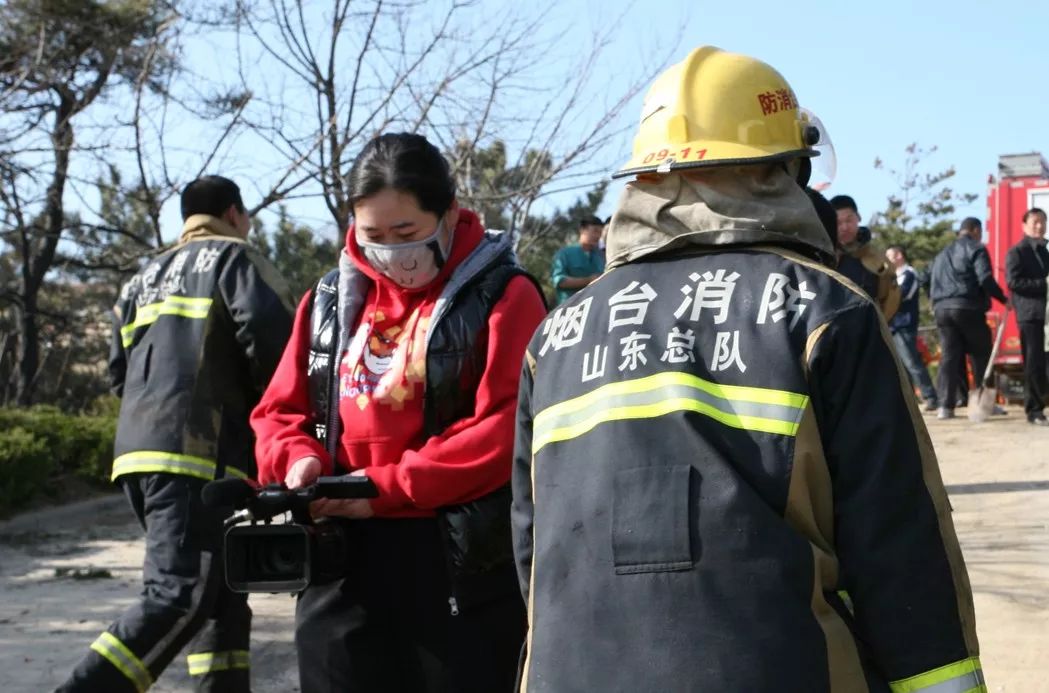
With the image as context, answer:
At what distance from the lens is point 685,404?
2131mm

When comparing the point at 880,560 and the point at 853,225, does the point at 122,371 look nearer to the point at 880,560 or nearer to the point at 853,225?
the point at 880,560

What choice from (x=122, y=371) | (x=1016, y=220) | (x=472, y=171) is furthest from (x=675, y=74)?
(x=1016, y=220)

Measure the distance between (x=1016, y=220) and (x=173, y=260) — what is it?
43.9 ft

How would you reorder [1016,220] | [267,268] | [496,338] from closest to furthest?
[496,338], [267,268], [1016,220]

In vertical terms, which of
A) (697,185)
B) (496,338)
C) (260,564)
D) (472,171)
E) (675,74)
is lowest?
(260,564)

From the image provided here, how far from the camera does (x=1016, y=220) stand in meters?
16.2

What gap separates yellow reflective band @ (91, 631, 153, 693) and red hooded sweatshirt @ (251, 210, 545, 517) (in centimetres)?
145

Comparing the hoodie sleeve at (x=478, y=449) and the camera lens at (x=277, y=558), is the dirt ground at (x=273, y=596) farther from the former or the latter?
the hoodie sleeve at (x=478, y=449)

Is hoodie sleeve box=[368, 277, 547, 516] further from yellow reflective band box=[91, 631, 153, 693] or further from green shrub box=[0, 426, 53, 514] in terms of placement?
green shrub box=[0, 426, 53, 514]

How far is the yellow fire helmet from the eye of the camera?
7.51 feet

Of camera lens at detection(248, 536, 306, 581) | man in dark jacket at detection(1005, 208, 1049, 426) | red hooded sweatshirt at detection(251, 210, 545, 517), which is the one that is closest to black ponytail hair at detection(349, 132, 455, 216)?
red hooded sweatshirt at detection(251, 210, 545, 517)

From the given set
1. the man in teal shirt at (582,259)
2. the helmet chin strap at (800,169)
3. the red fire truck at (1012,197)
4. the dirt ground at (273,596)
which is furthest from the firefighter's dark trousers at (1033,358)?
the helmet chin strap at (800,169)

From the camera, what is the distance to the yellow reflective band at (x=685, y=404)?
2.08m

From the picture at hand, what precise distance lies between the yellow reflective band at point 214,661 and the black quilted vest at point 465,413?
1.77 m
